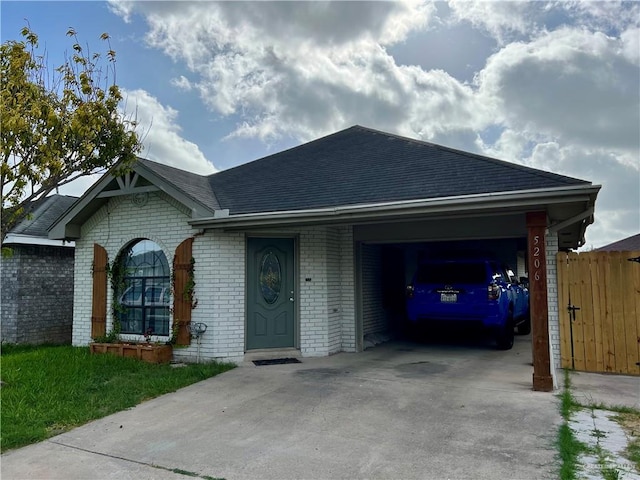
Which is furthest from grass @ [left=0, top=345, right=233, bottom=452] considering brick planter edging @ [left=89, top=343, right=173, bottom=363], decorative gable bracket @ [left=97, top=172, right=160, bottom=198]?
decorative gable bracket @ [left=97, top=172, right=160, bottom=198]

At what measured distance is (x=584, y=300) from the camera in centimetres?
718

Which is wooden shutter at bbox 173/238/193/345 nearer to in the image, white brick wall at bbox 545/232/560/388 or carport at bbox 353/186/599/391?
carport at bbox 353/186/599/391

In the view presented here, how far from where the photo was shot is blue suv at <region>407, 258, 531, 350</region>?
8.34 m

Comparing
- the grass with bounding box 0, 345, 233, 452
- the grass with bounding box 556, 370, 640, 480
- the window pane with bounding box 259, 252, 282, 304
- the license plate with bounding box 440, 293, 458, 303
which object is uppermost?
the window pane with bounding box 259, 252, 282, 304

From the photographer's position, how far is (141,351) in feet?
26.1

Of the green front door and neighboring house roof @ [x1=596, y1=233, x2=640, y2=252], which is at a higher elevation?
neighboring house roof @ [x1=596, y1=233, x2=640, y2=252]

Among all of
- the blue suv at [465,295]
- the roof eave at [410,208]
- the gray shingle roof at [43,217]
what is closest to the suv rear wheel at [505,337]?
the blue suv at [465,295]

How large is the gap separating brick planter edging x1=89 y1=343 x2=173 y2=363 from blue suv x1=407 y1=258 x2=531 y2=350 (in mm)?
4885

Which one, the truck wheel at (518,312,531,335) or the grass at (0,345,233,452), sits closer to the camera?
the grass at (0,345,233,452)

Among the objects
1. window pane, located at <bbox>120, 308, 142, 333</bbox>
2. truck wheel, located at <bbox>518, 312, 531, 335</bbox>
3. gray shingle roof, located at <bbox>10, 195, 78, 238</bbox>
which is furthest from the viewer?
truck wheel, located at <bbox>518, 312, 531, 335</bbox>

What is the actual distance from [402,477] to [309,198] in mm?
5225

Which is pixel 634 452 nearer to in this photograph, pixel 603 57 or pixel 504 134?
pixel 603 57

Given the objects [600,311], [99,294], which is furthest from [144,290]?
[600,311]

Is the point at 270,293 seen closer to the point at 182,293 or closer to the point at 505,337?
the point at 182,293
